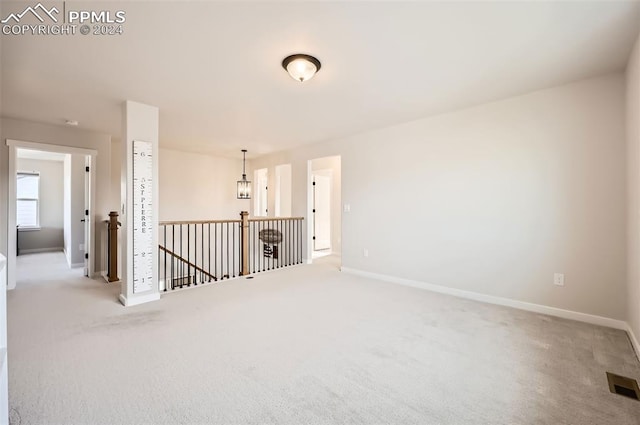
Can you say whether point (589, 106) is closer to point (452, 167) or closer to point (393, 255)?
point (452, 167)

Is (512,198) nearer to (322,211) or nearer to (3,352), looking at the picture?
(3,352)

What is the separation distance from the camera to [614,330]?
269cm

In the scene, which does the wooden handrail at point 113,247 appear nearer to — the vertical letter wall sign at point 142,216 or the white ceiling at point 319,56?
the vertical letter wall sign at point 142,216

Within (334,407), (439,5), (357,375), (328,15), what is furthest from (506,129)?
(334,407)

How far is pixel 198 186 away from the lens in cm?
698

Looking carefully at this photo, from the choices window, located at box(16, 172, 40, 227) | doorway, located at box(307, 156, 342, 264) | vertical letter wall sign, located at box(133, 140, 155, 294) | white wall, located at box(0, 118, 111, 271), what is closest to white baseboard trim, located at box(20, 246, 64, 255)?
window, located at box(16, 172, 40, 227)

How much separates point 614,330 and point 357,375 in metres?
2.70

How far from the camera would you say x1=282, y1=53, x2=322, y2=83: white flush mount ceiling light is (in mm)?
2404

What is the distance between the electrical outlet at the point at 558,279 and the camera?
302 cm

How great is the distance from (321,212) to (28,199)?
767 centimetres

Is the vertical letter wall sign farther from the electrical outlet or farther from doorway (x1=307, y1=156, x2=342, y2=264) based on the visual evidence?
the electrical outlet

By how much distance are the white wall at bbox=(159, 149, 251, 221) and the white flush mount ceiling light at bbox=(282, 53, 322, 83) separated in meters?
5.06

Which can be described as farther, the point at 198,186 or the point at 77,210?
the point at 198,186

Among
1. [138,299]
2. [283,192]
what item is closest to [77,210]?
[138,299]
